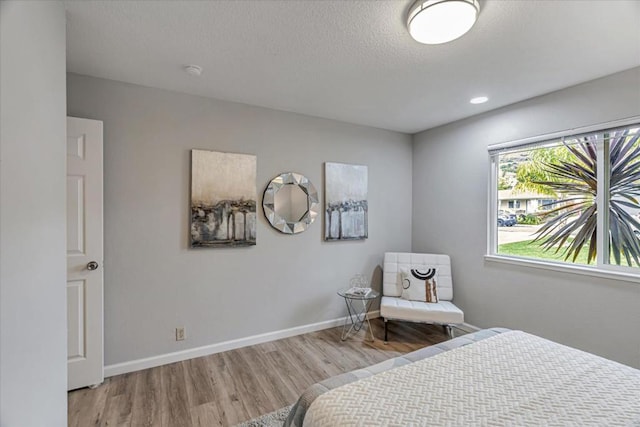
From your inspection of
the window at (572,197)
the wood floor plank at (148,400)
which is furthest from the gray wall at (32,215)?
the window at (572,197)

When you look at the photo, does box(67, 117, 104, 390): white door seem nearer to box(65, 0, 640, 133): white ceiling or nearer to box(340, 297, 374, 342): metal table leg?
box(65, 0, 640, 133): white ceiling

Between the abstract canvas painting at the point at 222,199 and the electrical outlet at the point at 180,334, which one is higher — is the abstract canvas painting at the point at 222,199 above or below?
above

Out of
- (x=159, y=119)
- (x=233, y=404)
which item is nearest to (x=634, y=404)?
(x=233, y=404)

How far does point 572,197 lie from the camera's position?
8.42ft

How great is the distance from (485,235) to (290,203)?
2.13 metres

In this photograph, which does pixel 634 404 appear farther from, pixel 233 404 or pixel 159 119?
pixel 159 119

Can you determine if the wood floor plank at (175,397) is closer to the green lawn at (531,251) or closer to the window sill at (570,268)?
the window sill at (570,268)

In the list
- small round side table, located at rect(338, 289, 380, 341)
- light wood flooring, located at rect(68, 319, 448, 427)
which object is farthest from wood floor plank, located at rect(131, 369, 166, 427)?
small round side table, located at rect(338, 289, 380, 341)

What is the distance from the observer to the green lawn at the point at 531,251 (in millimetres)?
2488

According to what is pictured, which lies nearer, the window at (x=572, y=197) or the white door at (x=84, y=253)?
the white door at (x=84, y=253)

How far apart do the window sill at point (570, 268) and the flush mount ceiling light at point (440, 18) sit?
2.17 meters

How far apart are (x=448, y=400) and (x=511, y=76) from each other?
93.0 inches

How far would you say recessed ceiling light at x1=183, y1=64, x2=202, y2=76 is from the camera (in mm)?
2133

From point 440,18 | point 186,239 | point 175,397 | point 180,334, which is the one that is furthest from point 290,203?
point 440,18
